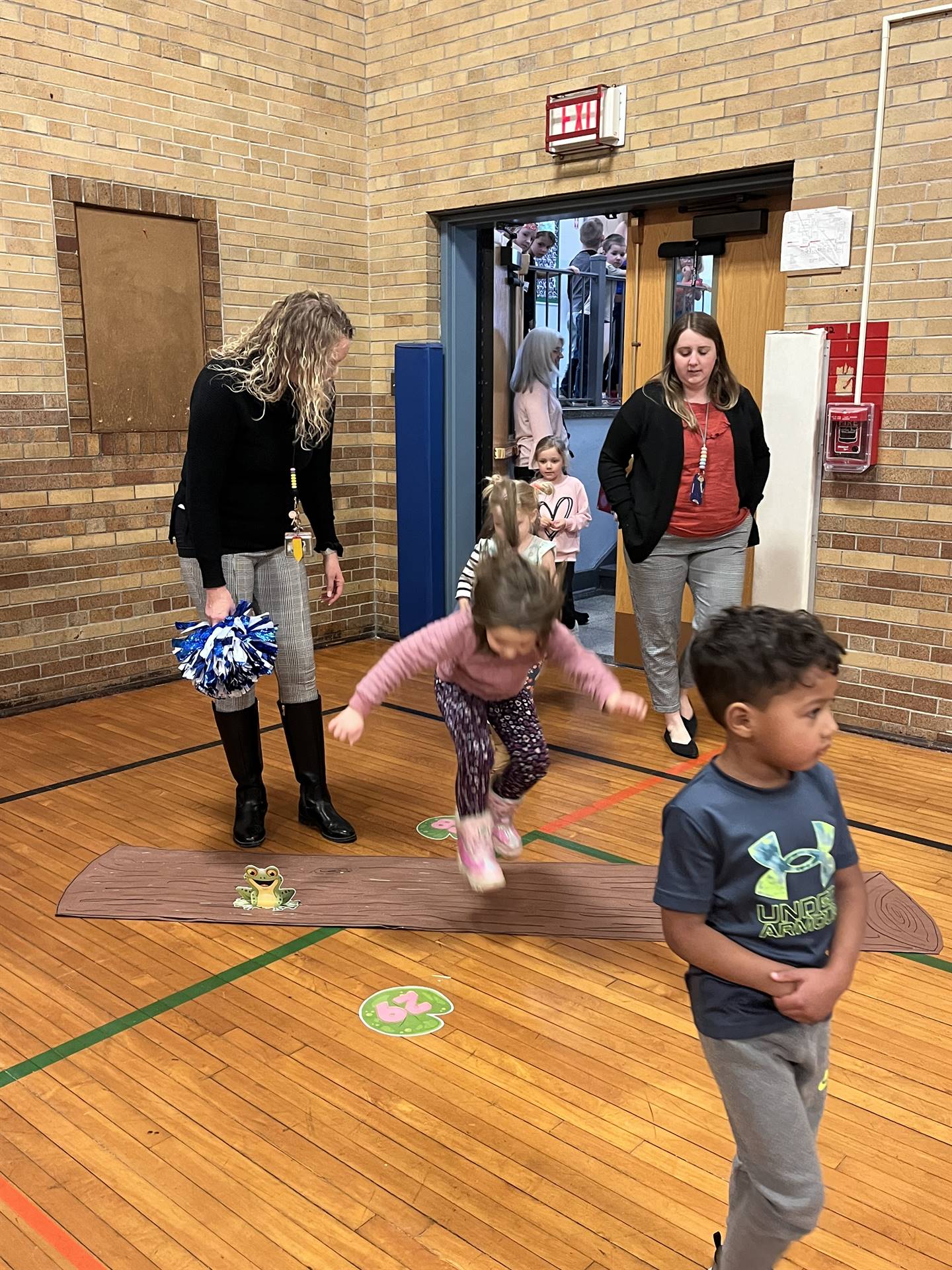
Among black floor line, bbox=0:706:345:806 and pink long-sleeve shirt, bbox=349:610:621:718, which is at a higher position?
pink long-sleeve shirt, bbox=349:610:621:718

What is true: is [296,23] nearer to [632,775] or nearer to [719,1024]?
[632,775]

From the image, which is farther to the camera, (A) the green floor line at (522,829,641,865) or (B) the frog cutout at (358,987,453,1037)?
(A) the green floor line at (522,829,641,865)

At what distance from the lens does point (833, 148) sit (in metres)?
4.40

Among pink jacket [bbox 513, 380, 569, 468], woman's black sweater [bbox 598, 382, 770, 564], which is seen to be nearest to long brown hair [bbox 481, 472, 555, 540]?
woman's black sweater [bbox 598, 382, 770, 564]

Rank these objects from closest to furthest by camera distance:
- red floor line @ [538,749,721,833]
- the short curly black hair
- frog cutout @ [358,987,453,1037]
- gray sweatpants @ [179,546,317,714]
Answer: the short curly black hair, frog cutout @ [358,987,453,1037], gray sweatpants @ [179,546,317,714], red floor line @ [538,749,721,833]

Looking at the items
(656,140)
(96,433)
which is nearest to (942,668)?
(656,140)

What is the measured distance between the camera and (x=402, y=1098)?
2191 millimetres

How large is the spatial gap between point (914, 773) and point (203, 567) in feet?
8.96

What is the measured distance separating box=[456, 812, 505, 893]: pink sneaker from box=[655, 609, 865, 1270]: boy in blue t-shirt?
4.36ft

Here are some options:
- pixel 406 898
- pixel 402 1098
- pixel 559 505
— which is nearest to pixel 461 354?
pixel 559 505

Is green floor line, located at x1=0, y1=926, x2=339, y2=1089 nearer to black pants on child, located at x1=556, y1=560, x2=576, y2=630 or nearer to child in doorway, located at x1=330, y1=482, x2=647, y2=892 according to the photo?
child in doorway, located at x1=330, y1=482, x2=647, y2=892

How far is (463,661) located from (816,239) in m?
2.81

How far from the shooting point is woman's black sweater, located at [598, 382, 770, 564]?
162 inches

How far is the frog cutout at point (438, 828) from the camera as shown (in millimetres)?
Result: 3502
